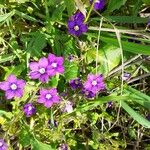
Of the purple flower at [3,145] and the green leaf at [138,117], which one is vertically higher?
the green leaf at [138,117]

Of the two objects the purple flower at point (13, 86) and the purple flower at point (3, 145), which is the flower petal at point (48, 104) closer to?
the purple flower at point (13, 86)

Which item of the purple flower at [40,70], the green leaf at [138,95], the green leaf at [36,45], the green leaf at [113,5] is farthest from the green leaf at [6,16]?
the green leaf at [138,95]

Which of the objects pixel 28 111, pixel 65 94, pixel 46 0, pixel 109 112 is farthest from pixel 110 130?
pixel 46 0

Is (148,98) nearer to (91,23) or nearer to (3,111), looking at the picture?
(91,23)

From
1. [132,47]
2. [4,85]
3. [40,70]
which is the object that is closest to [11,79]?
[4,85]

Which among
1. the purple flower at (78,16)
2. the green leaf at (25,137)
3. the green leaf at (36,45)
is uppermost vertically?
the purple flower at (78,16)

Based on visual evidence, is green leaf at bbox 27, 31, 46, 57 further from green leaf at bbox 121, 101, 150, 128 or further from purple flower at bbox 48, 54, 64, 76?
green leaf at bbox 121, 101, 150, 128

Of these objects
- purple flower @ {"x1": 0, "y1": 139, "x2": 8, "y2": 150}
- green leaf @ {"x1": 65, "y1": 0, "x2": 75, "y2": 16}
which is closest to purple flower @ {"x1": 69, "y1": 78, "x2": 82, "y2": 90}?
green leaf @ {"x1": 65, "y1": 0, "x2": 75, "y2": 16}
